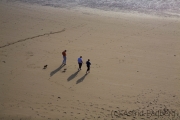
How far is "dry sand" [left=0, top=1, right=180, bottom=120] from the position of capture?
1105 centimetres

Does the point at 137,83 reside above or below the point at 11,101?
above

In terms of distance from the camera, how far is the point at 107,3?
84.1 ft

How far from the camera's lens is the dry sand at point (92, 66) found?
1105 centimetres

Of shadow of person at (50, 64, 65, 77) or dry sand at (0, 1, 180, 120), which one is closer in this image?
dry sand at (0, 1, 180, 120)

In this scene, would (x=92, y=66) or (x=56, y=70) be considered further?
(x=92, y=66)

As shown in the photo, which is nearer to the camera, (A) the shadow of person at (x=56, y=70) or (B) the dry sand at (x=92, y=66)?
(B) the dry sand at (x=92, y=66)

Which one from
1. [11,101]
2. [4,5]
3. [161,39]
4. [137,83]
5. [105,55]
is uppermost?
[4,5]

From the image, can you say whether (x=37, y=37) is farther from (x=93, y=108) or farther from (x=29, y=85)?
(x=93, y=108)

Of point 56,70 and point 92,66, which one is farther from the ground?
point 92,66

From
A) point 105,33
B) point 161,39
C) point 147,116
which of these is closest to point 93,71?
point 147,116

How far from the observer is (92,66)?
1442 cm

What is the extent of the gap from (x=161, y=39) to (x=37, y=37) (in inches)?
396

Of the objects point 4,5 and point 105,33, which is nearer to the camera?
point 105,33

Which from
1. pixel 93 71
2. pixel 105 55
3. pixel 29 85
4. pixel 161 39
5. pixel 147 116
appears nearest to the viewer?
pixel 147 116
